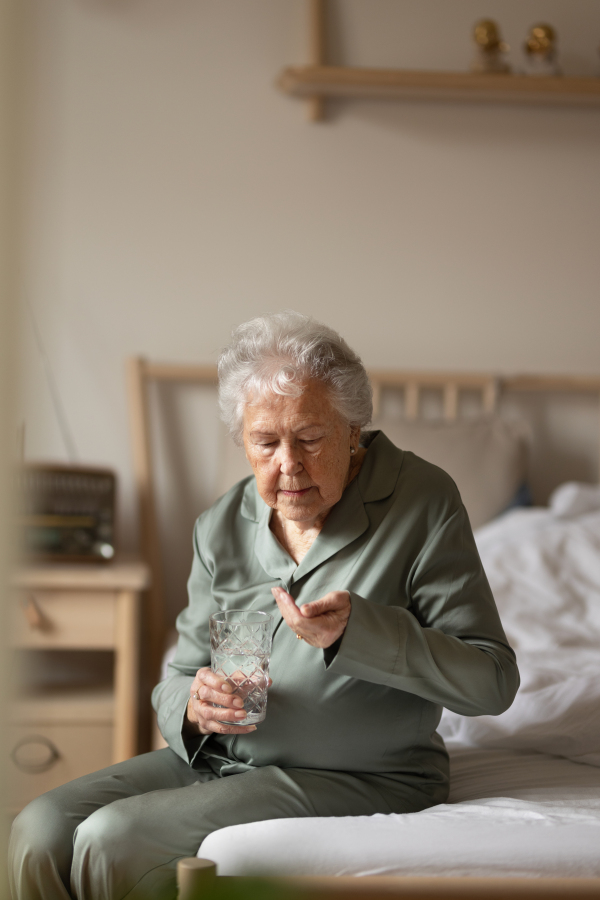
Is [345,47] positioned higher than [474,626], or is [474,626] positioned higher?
[345,47]

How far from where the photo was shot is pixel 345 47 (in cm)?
248

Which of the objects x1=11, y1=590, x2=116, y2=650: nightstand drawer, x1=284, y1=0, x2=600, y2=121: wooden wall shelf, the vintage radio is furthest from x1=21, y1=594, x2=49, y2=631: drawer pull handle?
x1=284, y1=0, x2=600, y2=121: wooden wall shelf

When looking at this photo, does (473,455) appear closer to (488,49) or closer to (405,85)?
(405,85)

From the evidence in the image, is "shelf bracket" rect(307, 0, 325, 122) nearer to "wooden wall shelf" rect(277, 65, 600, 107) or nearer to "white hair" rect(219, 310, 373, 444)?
"wooden wall shelf" rect(277, 65, 600, 107)

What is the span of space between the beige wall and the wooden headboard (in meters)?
0.08

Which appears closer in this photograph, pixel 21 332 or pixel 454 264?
pixel 21 332

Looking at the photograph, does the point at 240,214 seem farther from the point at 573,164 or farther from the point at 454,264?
the point at 573,164

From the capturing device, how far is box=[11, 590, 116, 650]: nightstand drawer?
6.65 feet

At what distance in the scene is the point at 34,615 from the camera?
202 cm

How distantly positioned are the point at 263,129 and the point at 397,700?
1.88 metres

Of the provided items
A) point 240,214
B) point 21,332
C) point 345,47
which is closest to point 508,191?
point 345,47

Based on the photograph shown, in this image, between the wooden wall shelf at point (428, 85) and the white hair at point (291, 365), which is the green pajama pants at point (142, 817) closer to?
the white hair at point (291, 365)

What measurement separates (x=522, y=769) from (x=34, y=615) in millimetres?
1235

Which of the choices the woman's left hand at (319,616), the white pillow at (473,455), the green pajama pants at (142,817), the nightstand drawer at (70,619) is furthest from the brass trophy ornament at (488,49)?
the green pajama pants at (142,817)
